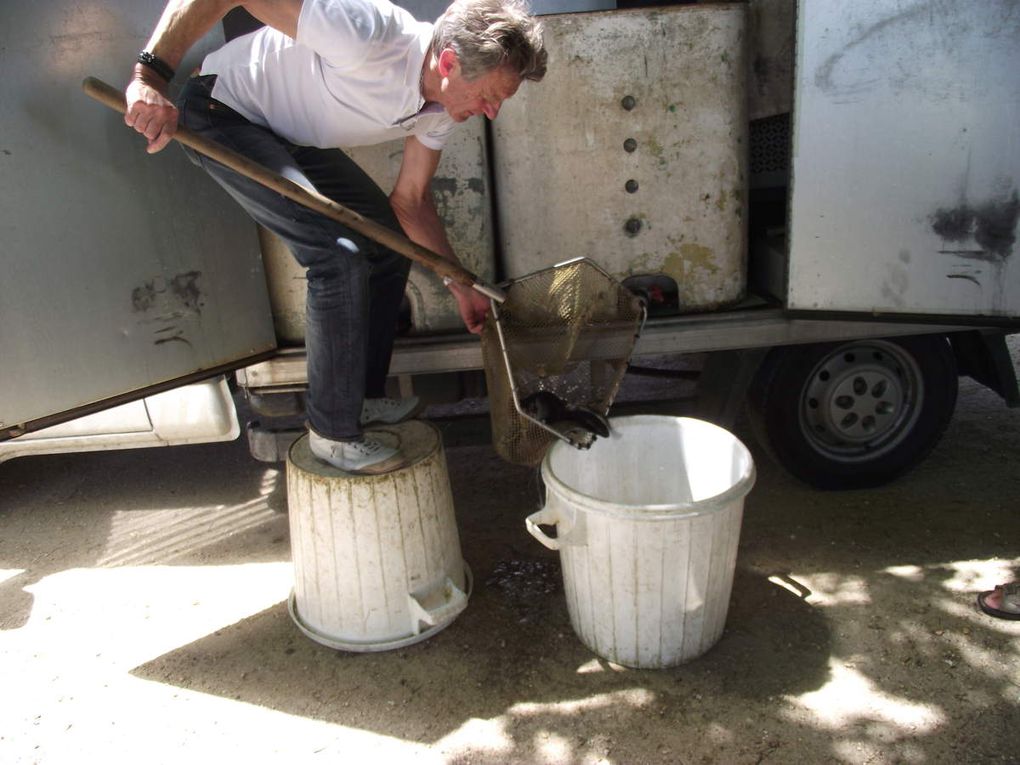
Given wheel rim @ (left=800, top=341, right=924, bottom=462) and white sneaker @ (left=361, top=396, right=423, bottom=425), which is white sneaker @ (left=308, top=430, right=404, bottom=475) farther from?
wheel rim @ (left=800, top=341, right=924, bottom=462)

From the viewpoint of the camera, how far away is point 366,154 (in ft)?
10.4

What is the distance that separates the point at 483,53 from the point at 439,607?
170 centimetres

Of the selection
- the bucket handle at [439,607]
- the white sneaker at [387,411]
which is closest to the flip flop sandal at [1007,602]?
the bucket handle at [439,607]

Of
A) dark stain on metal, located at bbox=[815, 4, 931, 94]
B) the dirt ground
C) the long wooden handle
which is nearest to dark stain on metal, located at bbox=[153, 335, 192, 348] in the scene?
the long wooden handle

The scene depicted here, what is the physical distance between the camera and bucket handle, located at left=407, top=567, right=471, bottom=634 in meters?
2.82

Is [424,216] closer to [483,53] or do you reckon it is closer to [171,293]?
[483,53]

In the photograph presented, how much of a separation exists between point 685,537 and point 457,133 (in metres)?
1.64

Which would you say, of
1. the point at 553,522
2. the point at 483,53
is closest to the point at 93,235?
the point at 483,53

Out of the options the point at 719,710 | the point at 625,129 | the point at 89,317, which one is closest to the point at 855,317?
the point at 625,129

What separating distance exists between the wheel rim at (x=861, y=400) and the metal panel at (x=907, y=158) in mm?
403

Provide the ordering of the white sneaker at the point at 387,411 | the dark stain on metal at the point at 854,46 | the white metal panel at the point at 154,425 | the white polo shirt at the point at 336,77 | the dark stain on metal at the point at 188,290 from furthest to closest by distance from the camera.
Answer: the white metal panel at the point at 154,425 < the white sneaker at the point at 387,411 < the dark stain on metal at the point at 188,290 < the dark stain on metal at the point at 854,46 < the white polo shirt at the point at 336,77

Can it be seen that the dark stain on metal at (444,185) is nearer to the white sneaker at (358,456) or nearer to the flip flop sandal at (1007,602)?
the white sneaker at (358,456)

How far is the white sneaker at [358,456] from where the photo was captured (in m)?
2.77

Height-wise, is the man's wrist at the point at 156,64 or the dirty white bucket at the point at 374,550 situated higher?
the man's wrist at the point at 156,64
